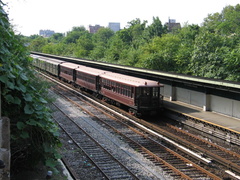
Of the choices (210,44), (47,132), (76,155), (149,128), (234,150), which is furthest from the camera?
(210,44)

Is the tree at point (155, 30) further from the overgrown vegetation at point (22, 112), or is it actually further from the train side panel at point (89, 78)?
the overgrown vegetation at point (22, 112)

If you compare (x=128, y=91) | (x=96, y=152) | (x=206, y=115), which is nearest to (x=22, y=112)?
(x=96, y=152)

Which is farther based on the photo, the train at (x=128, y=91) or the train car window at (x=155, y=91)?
the train car window at (x=155, y=91)

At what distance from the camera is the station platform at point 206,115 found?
14.5 metres

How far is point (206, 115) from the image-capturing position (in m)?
16.9

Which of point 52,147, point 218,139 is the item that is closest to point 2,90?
point 52,147

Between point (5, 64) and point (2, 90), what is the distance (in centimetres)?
52

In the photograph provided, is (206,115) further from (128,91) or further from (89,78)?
(89,78)

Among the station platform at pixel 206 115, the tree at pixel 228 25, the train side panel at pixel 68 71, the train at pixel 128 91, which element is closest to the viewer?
the station platform at pixel 206 115

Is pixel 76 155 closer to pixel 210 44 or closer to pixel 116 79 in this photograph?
pixel 116 79

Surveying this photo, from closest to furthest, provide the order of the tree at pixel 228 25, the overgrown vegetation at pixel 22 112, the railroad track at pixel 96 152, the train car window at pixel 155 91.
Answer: the overgrown vegetation at pixel 22 112
the railroad track at pixel 96 152
the train car window at pixel 155 91
the tree at pixel 228 25

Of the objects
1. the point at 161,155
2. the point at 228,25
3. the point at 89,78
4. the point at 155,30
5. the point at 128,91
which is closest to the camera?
the point at 161,155

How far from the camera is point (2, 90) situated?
5145 mm

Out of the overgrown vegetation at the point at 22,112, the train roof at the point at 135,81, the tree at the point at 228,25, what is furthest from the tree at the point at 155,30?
the overgrown vegetation at the point at 22,112
